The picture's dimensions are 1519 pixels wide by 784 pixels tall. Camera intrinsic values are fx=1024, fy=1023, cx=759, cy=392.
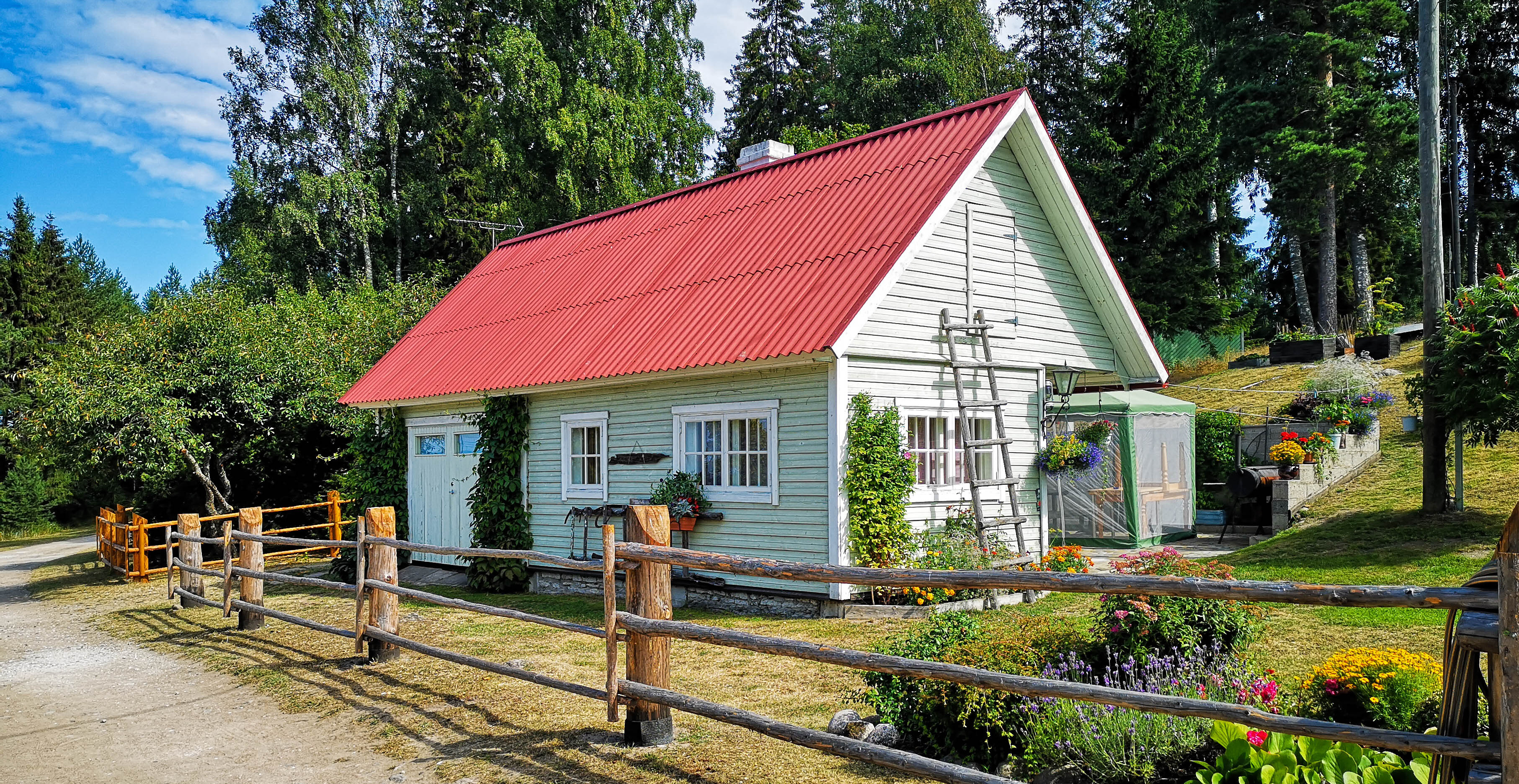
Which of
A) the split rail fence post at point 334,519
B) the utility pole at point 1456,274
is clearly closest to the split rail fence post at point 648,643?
the utility pole at point 1456,274

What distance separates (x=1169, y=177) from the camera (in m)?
29.5

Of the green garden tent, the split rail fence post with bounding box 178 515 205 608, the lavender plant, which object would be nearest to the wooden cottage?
the green garden tent

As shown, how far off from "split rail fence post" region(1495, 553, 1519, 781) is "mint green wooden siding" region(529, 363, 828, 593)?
8.22 m

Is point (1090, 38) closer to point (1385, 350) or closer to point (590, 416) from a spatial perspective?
point (1385, 350)

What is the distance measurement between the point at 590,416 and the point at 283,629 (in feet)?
15.2

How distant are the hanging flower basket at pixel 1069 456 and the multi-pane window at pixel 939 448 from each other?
1138 millimetres

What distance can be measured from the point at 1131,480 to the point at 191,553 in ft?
45.3

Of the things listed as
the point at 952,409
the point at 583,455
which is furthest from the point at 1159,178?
the point at 583,455

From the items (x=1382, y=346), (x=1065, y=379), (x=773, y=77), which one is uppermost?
(x=773, y=77)

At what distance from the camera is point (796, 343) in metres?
11.1

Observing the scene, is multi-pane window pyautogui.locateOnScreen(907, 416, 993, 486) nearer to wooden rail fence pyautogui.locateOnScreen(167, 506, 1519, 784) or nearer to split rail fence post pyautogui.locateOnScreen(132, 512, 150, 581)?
wooden rail fence pyautogui.locateOnScreen(167, 506, 1519, 784)

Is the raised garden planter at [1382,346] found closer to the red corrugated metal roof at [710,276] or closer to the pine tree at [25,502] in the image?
the red corrugated metal roof at [710,276]

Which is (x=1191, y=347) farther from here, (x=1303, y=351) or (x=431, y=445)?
Result: (x=431, y=445)

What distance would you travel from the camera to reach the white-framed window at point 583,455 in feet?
46.2
